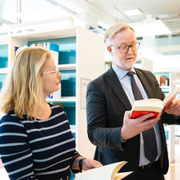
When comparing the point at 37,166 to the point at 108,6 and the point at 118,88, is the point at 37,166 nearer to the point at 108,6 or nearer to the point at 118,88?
the point at 118,88

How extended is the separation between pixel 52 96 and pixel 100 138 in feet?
7.00

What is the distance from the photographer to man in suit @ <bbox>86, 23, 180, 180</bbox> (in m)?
1.43

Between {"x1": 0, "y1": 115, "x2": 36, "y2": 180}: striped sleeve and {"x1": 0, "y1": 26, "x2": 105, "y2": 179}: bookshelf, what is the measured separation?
6.05 feet

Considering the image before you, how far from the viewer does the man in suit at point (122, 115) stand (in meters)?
1.43

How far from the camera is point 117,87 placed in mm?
1580

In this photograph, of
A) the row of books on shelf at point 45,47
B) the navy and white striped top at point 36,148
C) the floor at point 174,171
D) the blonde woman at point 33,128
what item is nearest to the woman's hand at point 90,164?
the blonde woman at point 33,128

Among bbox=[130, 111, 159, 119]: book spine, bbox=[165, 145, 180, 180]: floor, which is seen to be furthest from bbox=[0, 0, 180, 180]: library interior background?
bbox=[130, 111, 159, 119]: book spine

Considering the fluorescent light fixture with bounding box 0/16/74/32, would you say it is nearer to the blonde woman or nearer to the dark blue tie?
the blonde woman

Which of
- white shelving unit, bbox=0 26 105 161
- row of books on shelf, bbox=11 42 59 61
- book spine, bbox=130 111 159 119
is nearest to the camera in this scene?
book spine, bbox=130 111 159 119

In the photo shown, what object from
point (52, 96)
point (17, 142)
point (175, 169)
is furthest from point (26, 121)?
point (175, 169)

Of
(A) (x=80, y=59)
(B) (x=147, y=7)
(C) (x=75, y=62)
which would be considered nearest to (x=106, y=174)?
(A) (x=80, y=59)

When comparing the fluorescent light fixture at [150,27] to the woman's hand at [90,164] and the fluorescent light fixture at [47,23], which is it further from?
the woman's hand at [90,164]

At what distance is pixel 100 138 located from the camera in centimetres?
140

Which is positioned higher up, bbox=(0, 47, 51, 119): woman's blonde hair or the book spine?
bbox=(0, 47, 51, 119): woman's blonde hair
